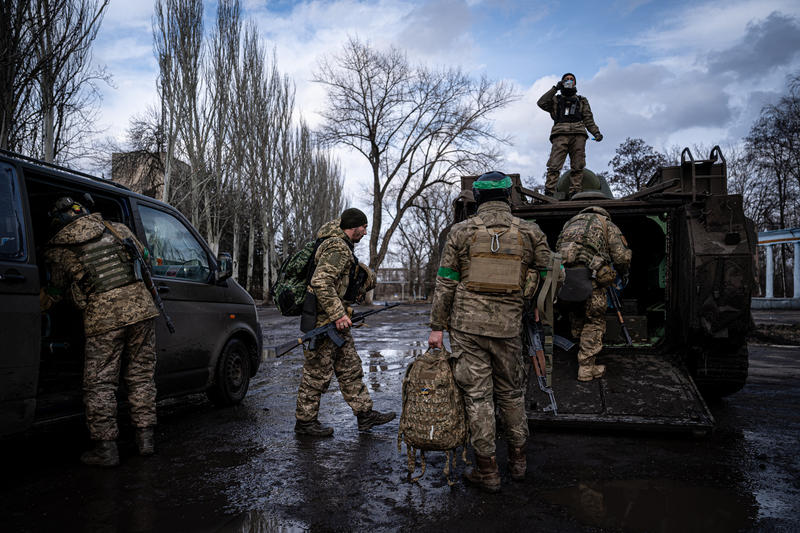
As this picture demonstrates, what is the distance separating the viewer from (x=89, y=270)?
12.1 ft

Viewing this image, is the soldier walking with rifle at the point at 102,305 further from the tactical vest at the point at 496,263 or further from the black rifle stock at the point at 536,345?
the black rifle stock at the point at 536,345

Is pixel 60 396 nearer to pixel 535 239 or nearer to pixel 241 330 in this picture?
pixel 241 330

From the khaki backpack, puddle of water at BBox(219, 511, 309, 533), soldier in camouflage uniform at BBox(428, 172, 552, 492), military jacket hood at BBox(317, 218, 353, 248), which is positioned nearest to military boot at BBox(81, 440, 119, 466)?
puddle of water at BBox(219, 511, 309, 533)

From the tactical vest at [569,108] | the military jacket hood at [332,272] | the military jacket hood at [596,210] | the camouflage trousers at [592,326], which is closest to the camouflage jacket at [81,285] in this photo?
the military jacket hood at [332,272]

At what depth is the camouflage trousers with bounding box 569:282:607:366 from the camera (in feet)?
15.9

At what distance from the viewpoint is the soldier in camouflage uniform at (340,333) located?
169 inches

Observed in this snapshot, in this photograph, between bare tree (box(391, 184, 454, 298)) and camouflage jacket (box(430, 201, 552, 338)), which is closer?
camouflage jacket (box(430, 201, 552, 338))

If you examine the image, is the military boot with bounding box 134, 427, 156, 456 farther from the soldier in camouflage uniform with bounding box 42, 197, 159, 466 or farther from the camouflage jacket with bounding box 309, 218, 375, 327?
the camouflage jacket with bounding box 309, 218, 375, 327

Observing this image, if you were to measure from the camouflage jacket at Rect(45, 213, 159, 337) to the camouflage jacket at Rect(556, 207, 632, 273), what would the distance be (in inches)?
143

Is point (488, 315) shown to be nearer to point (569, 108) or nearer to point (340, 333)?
point (340, 333)

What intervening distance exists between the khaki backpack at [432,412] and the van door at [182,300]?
2.25 metres

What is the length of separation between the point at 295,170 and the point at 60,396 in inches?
1138

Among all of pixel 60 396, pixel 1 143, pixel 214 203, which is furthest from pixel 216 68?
pixel 60 396

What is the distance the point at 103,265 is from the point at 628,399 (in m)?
4.20
